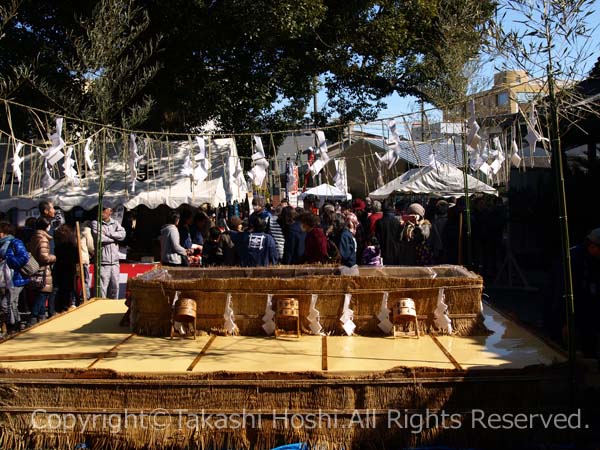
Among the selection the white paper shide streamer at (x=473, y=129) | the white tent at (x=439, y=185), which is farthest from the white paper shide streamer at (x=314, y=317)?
the white tent at (x=439, y=185)

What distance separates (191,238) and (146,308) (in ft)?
15.9

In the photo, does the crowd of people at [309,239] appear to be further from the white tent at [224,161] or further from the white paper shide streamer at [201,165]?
the white tent at [224,161]

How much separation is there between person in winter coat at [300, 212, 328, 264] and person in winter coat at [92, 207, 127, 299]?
10.0ft

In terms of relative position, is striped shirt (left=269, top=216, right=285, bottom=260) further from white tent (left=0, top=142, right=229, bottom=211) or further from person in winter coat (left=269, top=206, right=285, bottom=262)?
white tent (left=0, top=142, right=229, bottom=211)

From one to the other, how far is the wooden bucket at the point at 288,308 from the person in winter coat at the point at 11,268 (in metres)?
4.35

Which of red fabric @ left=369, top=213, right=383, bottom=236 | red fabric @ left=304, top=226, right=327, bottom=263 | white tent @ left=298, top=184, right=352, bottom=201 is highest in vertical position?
white tent @ left=298, top=184, right=352, bottom=201

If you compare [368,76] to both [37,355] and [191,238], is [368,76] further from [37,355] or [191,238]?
[37,355]

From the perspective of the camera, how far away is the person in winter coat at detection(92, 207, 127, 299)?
9.64 m

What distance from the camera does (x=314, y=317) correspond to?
5812 mm

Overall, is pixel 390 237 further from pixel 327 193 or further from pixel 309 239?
pixel 327 193

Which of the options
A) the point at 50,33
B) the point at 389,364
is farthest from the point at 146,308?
the point at 50,33

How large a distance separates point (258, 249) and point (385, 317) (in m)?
2.61

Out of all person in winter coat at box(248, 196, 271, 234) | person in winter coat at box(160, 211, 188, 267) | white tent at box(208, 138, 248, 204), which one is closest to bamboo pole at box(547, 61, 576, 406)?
person in winter coat at box(248, 196, 271, 234)

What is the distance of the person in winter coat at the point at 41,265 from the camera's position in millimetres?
8945
